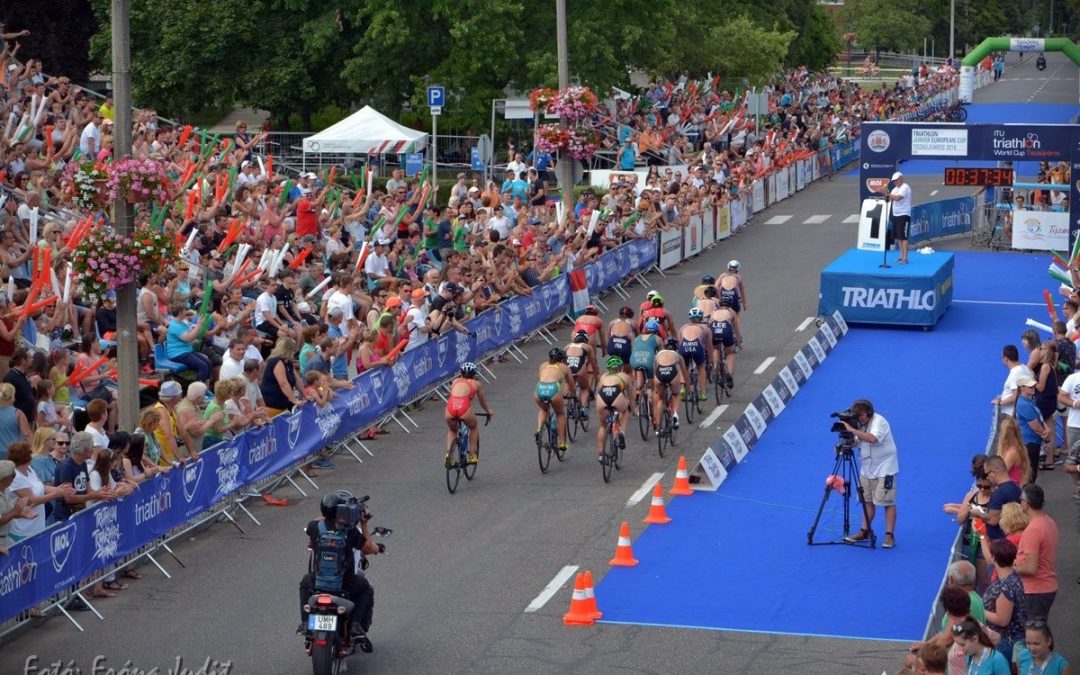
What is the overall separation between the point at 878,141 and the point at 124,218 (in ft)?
71.9

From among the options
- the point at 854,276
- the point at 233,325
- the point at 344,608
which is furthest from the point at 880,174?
the point at 344,608

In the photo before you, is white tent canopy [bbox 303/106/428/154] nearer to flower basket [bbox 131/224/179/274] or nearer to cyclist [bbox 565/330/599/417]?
cyclist [bbox 565/330/599/417]

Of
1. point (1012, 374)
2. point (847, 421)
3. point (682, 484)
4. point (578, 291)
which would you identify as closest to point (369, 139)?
point (578, 291)

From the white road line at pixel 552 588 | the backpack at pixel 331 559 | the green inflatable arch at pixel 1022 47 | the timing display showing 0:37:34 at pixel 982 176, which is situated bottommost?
the white road line at pixel 552 588

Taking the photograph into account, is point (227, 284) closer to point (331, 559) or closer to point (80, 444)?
point (80, 444)

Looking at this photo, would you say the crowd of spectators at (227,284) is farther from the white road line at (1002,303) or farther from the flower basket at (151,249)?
the white road line at (1002,303)

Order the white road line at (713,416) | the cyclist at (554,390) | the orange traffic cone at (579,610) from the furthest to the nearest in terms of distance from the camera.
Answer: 1. the white road line at (713,416)
2. the cyclist at (554,390)
3. the orange traffic cone at (579,610)

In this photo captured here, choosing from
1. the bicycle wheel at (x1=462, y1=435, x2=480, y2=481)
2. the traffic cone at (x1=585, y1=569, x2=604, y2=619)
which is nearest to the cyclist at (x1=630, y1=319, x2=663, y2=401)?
the bicycle wheel at (x1=462, y1=435, x2=480, y2=481)

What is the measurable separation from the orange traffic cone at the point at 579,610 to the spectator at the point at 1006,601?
3.84 m

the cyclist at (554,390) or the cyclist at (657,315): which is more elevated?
the cyclist at (657,315)

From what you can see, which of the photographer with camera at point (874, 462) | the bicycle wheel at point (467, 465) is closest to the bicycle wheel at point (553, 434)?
the bicycle wheel at point (467, 465)

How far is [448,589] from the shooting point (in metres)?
16.0

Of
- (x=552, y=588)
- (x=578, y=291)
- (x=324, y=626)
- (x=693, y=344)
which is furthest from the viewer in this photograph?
(x=578, y=291)

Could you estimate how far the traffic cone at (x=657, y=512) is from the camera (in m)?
18.2
